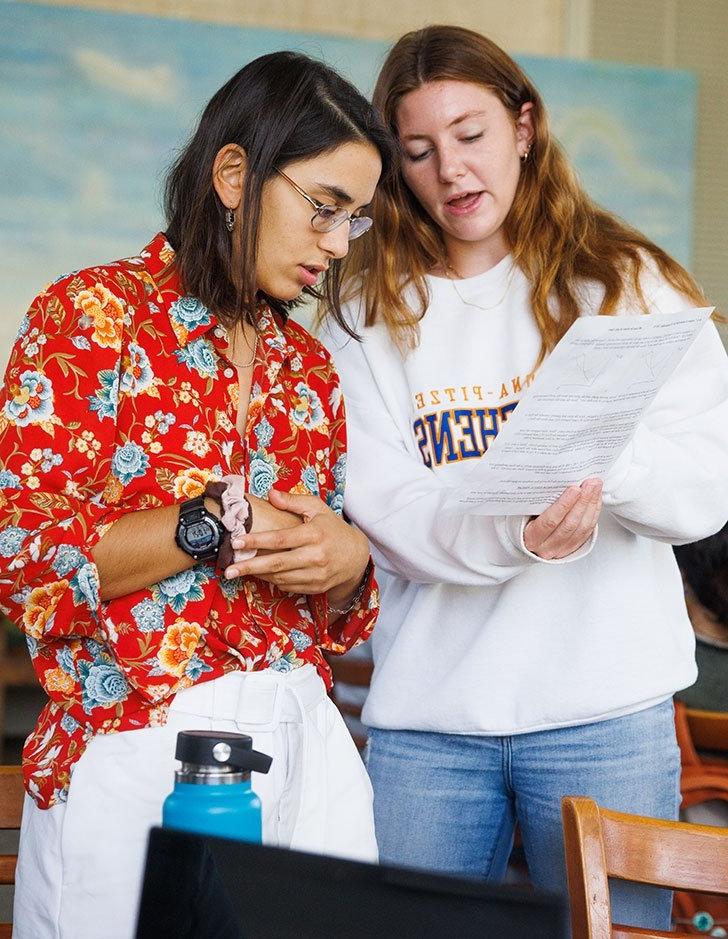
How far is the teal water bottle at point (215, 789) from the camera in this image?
32.2 inches

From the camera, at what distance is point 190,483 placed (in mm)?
1345

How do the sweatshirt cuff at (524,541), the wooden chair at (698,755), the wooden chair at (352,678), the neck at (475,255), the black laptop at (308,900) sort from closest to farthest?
the black laptop at (308,900) → the sweatshirt cuff at (524,541) → the neck at (475,255) → the wooden chair at (698,755) → the wooden chair at (352,678)

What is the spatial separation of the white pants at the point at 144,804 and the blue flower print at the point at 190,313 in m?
0.41

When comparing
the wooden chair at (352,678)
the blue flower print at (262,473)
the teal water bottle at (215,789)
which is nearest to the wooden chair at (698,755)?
the wooden chair at (352,678)

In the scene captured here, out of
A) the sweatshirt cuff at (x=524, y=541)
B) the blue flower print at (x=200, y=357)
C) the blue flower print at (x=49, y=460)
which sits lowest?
the sweatshirt cuff at (x=524, y=541)

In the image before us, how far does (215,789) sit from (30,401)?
0.57m

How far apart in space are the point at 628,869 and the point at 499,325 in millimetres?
827

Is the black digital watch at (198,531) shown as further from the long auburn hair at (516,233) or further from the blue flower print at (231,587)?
the long auburn hair at (516,233)

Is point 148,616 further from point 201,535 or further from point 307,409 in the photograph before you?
point 307,409

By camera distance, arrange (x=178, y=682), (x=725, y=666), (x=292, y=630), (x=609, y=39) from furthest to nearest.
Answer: (x=609, y=39), (x=725, y=666), (x=292, y=630), (x=178, y=682)

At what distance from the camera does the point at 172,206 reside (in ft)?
5.05

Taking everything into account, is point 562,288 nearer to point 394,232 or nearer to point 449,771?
point 394,232

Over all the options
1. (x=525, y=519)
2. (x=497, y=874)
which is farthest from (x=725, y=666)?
(x=525, y=519)

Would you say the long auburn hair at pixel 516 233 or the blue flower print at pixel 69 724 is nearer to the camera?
the blue flower print at pixel 69 724
